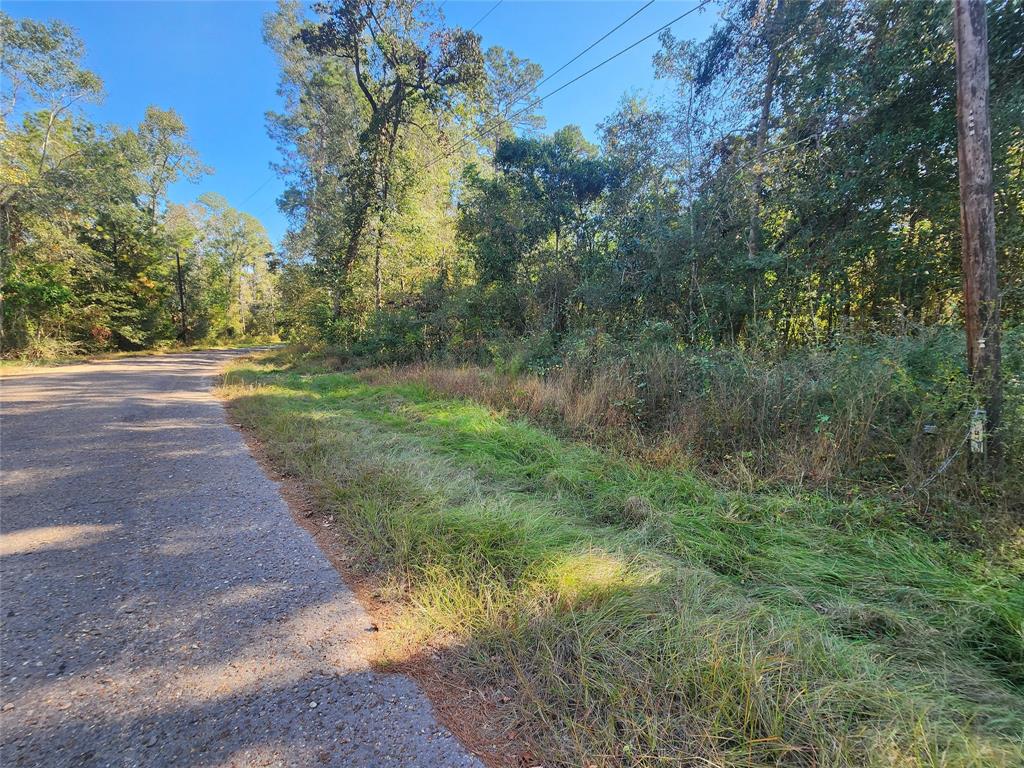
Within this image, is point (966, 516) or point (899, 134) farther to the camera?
point (899, 134)

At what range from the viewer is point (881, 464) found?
131 inches

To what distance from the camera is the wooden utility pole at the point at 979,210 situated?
2947mm

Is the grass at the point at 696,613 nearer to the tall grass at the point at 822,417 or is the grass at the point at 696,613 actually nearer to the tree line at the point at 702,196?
the tall grass at the point at 822,417

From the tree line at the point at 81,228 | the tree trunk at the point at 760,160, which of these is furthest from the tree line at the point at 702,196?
the tree line at the point at 81,228

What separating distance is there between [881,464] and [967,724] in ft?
7.93

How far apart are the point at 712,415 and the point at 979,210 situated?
248 cm

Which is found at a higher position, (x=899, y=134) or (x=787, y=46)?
(x=787, y=46)

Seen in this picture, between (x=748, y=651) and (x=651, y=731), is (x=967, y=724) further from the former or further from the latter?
(x=651, y=731)

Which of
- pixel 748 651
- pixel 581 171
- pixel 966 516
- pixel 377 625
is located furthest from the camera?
pixel 581 171

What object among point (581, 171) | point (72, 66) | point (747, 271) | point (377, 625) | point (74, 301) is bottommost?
point (377, 625)

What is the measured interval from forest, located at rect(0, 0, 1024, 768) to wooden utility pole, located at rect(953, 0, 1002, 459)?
0.06 m

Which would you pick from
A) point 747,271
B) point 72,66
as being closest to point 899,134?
point 747,271

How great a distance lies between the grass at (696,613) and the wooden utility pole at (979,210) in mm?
1207

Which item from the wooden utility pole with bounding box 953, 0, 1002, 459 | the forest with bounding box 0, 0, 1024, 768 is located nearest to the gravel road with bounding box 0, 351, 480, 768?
the forest with bounding box 0, 0, 1024, 768
